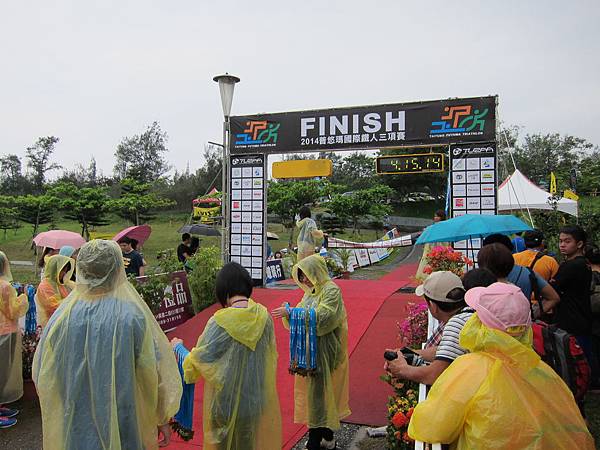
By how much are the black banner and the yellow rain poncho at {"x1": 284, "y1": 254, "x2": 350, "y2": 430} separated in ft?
18.6

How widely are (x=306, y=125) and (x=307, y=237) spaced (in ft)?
8.94

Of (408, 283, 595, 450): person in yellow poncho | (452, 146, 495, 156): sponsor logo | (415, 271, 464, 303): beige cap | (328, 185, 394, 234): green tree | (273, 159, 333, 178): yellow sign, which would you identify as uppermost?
(452, 146, 495, 156): sponsor logo

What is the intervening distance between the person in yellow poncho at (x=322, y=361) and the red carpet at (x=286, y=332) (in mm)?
414

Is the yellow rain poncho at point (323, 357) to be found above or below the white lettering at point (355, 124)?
below

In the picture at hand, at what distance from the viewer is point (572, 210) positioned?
13.8 meters

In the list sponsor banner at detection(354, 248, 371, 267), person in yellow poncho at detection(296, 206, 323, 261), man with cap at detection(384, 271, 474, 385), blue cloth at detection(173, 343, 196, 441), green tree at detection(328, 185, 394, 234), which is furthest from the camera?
green tree at detection(328, 185, 394, 234)

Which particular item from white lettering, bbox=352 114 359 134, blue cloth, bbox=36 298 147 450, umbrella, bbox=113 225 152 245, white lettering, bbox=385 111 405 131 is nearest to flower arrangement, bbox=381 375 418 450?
blue cloth, bbox=36 298 147 450

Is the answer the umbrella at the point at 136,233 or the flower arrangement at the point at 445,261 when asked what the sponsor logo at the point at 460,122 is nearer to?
the flower arrangement at the point at 445,261

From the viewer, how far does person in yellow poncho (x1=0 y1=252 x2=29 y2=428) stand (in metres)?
4.24

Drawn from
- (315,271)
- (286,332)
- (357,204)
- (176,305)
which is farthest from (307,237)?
(357,204)

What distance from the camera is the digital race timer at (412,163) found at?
900 centimetres

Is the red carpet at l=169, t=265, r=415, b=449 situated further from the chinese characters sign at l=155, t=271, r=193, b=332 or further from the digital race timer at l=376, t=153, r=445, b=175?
the digital race timer at l=376, t=153, r=445, b=175

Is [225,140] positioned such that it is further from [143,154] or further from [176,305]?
[143,154]

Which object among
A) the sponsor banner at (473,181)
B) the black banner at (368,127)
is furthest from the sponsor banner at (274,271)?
the sponsor banner at (473,181)
